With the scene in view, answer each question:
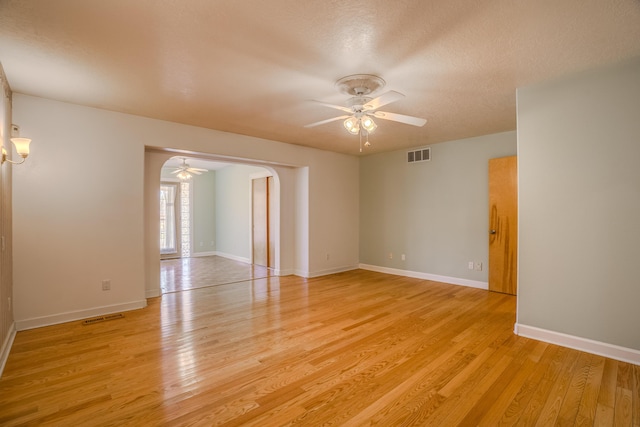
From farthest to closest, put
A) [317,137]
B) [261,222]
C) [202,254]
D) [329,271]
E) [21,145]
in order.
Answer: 1. [202,254]
2. [261,222]
3. [329,271]
4. [317,137]
5. [21,145]

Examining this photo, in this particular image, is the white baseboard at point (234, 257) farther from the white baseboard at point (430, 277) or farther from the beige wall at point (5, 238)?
A: the beige wall at point (5, 238)

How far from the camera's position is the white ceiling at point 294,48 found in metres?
1.87

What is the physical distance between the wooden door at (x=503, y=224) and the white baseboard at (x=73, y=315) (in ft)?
17.2

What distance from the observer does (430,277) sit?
5637 mm

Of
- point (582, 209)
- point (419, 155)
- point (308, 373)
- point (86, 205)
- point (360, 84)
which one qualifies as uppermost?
point (360, 84)

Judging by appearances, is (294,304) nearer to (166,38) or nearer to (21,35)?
(166,38)

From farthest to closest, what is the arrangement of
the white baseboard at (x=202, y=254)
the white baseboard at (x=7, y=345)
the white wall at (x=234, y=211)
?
1. the white baseboard at (x=202, y=254)
2. the white wall at (x=234, y=211)
3. the white baseboard at (x=7, y=345)

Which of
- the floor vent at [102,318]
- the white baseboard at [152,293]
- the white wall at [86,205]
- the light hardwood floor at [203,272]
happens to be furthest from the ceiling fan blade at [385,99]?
→ the light hardwood floor at [203,272]

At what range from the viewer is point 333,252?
251 inches

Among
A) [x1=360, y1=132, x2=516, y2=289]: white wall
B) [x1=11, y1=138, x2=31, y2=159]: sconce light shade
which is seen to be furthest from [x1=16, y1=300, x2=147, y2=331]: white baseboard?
[x1=360, y1=132, x2=516, y2=289]: white wall

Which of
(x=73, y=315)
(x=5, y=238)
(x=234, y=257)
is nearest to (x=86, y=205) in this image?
(x=5, y=238)

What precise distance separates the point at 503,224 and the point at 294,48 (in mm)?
4147

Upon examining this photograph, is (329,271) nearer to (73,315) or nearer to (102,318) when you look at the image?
(102,318)

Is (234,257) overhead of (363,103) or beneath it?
beneath
